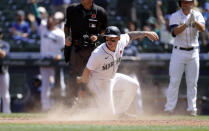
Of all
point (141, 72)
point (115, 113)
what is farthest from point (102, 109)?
point (141, 72)

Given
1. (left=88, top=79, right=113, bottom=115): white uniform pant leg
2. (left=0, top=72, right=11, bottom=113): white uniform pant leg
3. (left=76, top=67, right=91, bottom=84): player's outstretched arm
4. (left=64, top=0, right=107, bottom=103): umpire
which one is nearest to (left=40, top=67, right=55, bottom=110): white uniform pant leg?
(left=0, top=72, right=11, bottom=113): white uniform pant leg

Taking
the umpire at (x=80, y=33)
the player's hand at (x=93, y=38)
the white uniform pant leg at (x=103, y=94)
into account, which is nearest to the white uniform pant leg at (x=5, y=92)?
the umpire at (x=80, y=33)

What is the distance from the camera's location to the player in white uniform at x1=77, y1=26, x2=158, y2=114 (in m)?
7.86

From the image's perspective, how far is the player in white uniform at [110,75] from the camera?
7863 millimetres

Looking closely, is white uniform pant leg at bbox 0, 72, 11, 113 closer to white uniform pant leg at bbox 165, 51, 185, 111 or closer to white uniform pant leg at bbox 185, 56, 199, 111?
white uniform pant leg at bbox 165, 51, 185, 111

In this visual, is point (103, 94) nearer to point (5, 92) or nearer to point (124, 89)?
point (124, 89)

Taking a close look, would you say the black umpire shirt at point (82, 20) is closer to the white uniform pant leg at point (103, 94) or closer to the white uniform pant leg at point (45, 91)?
the white uniform pant leg at point (103, 94)

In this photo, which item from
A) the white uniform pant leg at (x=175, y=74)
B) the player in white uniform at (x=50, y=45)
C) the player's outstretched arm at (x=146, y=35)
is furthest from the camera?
the player in white uniform at (x=50, y=45)

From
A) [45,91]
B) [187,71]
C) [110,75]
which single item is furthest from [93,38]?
[45,91]

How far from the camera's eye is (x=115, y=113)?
8367 mm

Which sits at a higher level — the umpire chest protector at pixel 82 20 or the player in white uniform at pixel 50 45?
the umpire chest protector at pixel 82 20

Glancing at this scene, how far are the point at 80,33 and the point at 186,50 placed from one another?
2116 mm

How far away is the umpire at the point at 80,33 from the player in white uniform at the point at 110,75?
0.92 feet

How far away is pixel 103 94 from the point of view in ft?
27.3
